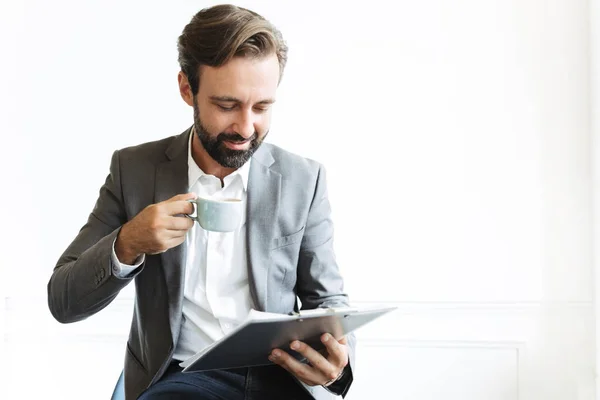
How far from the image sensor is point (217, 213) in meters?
1.46

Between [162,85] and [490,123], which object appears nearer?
[490,123]

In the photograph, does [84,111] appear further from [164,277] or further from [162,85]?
[164,277]

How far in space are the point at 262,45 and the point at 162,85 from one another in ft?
3.97

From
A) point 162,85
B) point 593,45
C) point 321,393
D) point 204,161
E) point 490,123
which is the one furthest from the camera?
point 162,85

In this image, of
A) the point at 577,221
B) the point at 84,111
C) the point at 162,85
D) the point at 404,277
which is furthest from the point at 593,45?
the point at 84,111

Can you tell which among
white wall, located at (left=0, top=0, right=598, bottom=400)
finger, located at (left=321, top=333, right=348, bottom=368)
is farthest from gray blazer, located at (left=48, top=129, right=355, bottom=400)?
white wall, located at (left=0, top=0, right=598, bottom=400)

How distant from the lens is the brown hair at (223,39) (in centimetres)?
163

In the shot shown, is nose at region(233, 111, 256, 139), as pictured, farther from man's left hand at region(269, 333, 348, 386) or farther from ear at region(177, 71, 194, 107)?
man's left hand at region(269, 333, 348, 386)

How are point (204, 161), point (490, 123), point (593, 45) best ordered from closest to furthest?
point (204, 161)
point (593, 45)
point (490, 123)

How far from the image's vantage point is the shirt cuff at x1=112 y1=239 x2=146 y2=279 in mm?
1518

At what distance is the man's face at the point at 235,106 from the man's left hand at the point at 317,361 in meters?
0.45

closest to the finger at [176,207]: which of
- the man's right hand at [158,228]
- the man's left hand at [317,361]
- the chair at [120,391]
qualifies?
the man's right hand at [158,228]

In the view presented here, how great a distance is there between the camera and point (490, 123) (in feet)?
8.46

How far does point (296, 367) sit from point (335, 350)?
0.09 m
